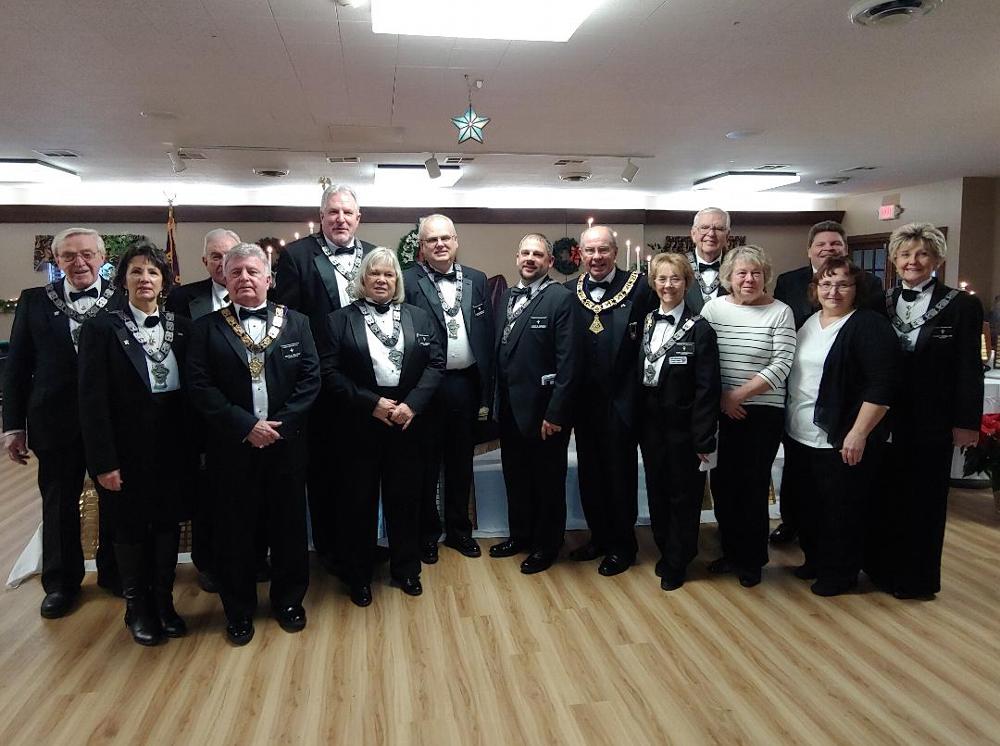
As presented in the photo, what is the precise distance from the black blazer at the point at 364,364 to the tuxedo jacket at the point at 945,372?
2.09m

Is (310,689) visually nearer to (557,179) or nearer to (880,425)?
(880,425)

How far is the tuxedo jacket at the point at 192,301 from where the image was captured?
332cm

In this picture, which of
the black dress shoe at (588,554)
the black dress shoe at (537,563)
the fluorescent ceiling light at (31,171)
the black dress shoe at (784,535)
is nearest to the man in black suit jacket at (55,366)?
the black dress shoe at (537,563)

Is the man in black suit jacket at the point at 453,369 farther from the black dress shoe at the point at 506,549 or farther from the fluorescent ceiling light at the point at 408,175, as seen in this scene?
the fluorescent ceiling light at the point at 408,175

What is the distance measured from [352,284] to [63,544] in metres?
1.78

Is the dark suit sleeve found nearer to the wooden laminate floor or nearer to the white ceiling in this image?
the wooden laminate floor

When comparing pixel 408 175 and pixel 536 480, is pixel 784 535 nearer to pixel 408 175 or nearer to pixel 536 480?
pixel 536 480

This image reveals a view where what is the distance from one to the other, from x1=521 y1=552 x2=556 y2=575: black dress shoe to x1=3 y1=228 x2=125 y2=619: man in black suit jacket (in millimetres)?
1915

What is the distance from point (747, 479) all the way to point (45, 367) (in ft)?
10.4

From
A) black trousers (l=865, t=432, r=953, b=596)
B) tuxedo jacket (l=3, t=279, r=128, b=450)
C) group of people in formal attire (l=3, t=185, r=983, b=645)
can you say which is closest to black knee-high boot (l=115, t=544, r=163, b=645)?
group of people in formal attire (l=3, t=185, r=983, b=645)

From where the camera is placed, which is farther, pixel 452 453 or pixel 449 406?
pixel 452 453

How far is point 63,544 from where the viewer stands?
3135 millimetres

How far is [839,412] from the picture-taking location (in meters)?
2.98

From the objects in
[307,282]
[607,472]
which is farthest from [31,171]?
[607,472]
